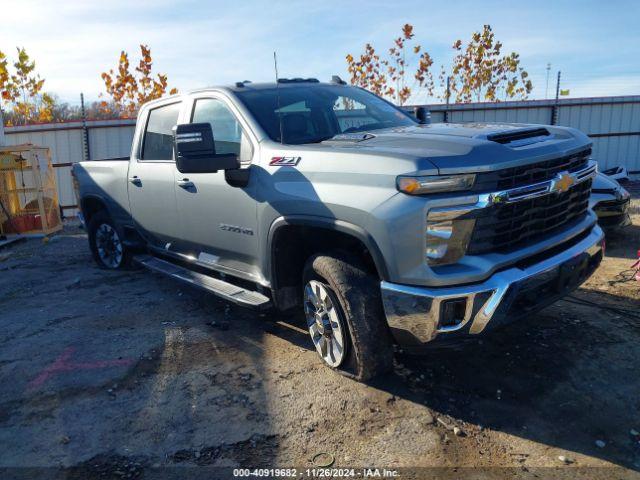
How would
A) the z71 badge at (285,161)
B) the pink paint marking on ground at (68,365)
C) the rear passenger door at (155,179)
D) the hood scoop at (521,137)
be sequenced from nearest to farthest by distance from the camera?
the hood scoop at (521,137) < the z71 badge at (285,161) < the pink paint marking on ground at (68,365) < the rear passenger door at (155,179)

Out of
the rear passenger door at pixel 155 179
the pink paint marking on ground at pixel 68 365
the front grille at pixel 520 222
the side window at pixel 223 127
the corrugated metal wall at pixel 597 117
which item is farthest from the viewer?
the corrugated metal wall at pixel 597 117

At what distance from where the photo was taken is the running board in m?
3.84

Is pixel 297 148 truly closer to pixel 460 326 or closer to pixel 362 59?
pixel 460 326

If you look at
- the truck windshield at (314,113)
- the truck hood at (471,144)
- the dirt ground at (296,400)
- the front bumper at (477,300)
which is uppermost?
the truck windshield at (314,113)

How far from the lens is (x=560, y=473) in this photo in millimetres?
2551

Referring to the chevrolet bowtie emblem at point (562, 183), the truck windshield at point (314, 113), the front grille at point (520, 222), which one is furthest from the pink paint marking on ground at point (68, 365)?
the chevrolet bowtie emblem at point (562, 183)

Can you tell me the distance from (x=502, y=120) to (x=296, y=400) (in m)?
11.9

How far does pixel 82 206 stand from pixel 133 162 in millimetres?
1704

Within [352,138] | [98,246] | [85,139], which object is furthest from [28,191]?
A: [352,138]

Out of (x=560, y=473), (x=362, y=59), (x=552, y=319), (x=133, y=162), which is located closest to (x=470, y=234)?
(x=560, y=473)

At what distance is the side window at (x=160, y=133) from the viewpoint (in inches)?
191

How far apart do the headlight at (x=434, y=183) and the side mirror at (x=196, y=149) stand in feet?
4.54

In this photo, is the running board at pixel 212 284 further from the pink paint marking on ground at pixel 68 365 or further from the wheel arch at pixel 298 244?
the pink paint marking on ground at pixel 68 365

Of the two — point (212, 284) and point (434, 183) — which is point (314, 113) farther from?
point (434, 183)
